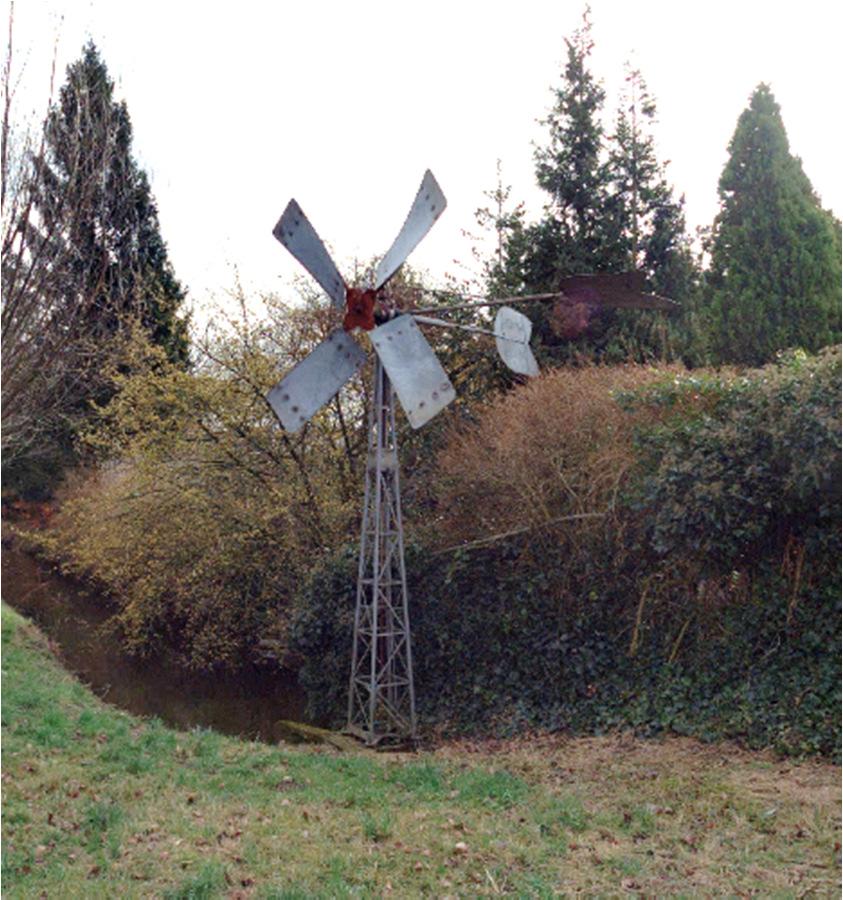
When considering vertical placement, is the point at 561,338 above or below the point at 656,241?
below

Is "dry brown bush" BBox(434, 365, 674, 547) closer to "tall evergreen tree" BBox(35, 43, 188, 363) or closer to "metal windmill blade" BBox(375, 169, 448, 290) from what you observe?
"metal windmill blade" BBox(375, 169, 448, 290)

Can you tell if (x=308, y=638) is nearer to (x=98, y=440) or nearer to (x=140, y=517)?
(x=140, y=517)

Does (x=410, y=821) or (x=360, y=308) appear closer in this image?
(x=410, y=821)

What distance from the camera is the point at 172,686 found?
44.3 feet

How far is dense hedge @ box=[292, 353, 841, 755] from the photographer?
24.7ft

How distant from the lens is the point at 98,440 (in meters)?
13.9

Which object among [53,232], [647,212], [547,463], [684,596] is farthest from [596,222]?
[53,232]

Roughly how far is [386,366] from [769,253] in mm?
11169

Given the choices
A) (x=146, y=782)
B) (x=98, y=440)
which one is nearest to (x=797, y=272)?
(x=98, y=440)

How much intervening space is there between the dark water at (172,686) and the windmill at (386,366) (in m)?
2.52

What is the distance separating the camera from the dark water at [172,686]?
1204 cm

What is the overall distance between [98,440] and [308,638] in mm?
5050

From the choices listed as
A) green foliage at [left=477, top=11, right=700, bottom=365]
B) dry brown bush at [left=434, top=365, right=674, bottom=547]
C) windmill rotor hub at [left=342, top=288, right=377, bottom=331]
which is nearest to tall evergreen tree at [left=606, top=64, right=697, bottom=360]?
green foliage at [left=477, top=11, right=700, bottom=365]

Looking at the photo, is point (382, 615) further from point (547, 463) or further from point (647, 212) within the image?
point (647, 212)
